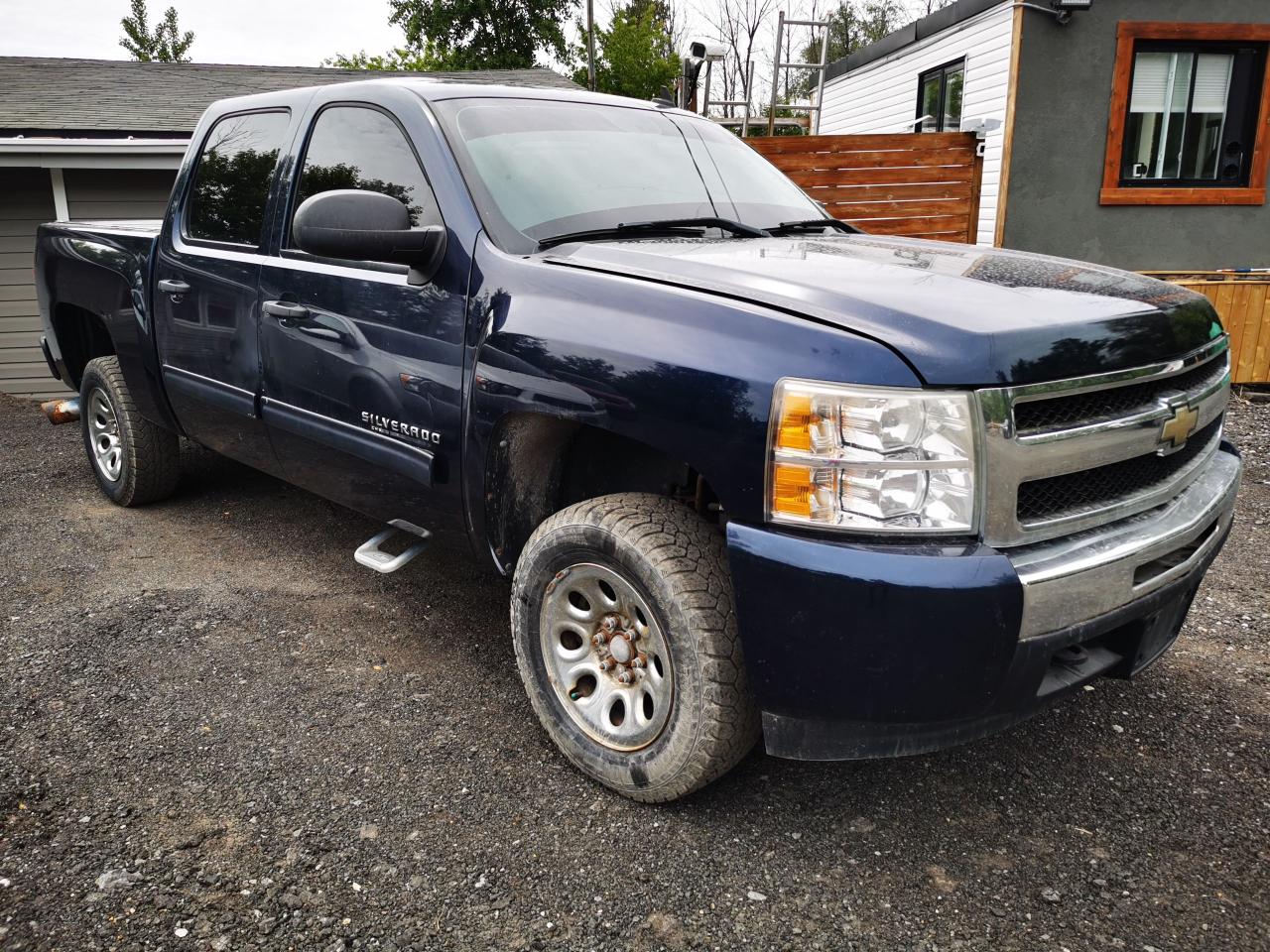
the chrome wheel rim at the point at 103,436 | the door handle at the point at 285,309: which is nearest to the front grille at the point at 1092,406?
the door handle at the point at 285,309

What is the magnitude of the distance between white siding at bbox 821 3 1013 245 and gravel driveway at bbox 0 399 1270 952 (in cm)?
888

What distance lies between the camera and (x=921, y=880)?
7.92ft

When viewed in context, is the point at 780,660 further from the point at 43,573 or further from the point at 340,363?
the point at 43,573

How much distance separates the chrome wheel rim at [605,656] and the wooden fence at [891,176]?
7.98 metres

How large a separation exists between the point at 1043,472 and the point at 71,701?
3052mm

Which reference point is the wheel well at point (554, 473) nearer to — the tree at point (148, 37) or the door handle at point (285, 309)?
the door handle at point (285, 309)

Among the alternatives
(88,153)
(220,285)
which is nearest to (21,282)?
(88,153)

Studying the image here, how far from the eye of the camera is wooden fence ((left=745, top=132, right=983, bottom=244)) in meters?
9.88

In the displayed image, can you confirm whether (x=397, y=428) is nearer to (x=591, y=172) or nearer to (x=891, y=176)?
(x=591, y=172)

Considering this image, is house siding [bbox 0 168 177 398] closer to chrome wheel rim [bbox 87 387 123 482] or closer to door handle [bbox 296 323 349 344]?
chrome wheel rim [bbox 87 387 123 482]

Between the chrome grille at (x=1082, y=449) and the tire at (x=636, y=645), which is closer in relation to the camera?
the chrome grille at (x=1082, y=449)

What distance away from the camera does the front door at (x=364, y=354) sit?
3.00 meters

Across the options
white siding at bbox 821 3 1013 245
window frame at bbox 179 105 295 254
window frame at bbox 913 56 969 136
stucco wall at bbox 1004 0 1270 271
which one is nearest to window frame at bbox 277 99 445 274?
window frame at bbox 179 105 295 254

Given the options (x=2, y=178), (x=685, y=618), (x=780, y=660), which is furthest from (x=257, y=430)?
(x=2, y=178)
